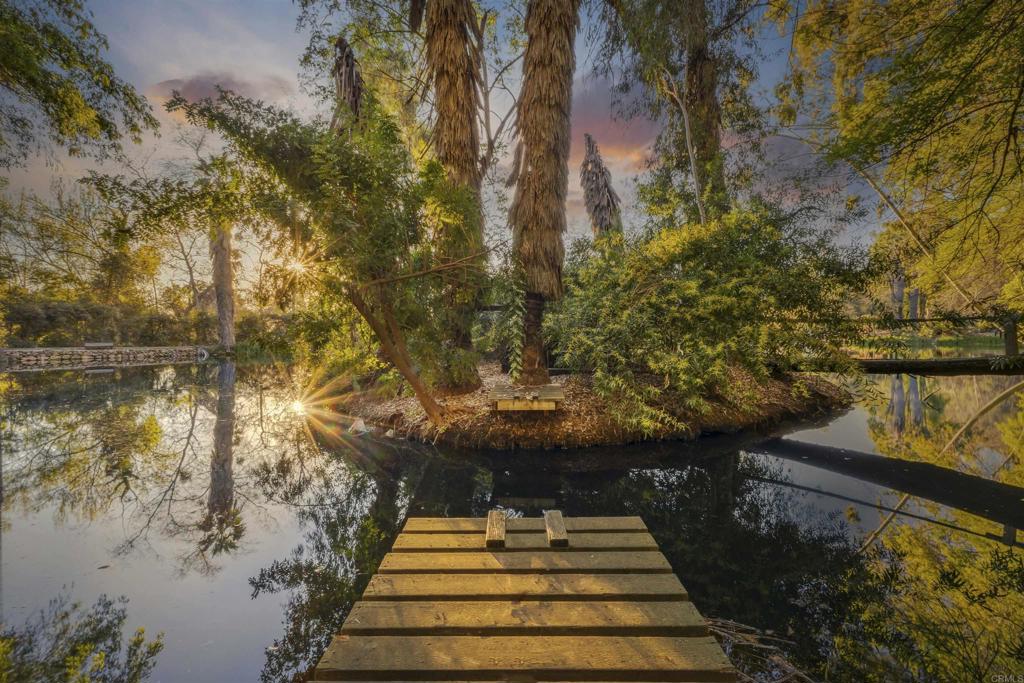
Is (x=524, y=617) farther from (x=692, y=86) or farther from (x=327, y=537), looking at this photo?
(x=692, y=86)

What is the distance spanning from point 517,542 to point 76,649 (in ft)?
9.71

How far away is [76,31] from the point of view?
689 centimetres

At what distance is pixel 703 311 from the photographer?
22.5 ft

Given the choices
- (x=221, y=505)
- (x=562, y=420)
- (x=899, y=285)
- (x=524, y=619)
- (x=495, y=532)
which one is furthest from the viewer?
(x=899, y=285)

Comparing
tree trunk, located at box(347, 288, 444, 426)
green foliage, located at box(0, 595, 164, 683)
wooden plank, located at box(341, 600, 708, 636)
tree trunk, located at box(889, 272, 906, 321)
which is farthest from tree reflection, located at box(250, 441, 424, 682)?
tree trunk, located at box(889, 272, 906, 321)

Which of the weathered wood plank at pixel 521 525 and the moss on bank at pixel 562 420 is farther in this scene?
the moss on bank at pixel 562 420

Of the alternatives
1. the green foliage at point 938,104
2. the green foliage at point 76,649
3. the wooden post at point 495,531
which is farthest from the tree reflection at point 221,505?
the green foliage at point 938,104

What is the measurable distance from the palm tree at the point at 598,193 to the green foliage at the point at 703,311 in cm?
1307

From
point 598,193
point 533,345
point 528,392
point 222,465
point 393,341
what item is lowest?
point 222,465

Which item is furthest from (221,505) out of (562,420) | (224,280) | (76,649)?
(224,280)

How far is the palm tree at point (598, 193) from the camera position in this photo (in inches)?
805

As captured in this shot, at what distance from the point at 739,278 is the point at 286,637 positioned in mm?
7866

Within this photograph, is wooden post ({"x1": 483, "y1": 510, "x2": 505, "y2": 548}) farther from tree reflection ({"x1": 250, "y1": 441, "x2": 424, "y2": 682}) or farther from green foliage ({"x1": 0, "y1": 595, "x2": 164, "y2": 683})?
green foliage ({"x1": 0, "y1": 595, "x2": 164, "y2": 683})

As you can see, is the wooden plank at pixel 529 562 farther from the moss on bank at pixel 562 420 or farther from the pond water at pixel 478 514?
the moss on bank at pixel 562 420
